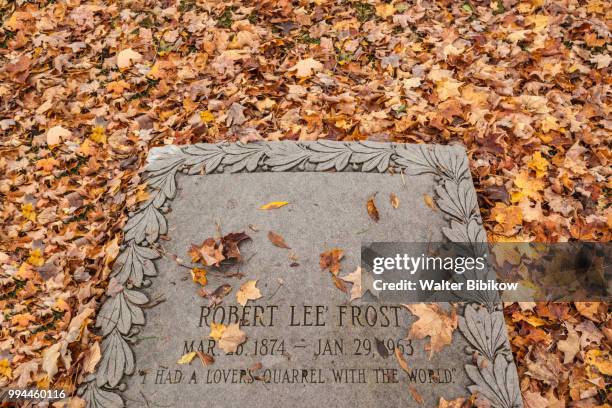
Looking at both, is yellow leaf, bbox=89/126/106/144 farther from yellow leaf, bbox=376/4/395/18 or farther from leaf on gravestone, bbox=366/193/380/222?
yellow leaf, bbox=376/4/395/18

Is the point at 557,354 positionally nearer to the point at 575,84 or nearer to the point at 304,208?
the point at 304,208

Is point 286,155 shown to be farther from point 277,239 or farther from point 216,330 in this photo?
point 216,330

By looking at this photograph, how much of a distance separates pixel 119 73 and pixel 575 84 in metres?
4.13

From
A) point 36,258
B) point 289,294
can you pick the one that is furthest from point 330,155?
point 36,258

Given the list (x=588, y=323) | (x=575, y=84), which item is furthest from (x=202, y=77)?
(x=588, y=323)

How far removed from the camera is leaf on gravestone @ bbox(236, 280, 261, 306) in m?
2.50

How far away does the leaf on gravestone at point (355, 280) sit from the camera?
2.50m

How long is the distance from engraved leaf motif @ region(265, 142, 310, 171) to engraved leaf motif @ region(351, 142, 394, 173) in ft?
1.08

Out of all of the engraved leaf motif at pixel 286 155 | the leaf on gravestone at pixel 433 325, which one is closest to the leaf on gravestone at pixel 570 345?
the leaf on gravestone at pixel 433 325

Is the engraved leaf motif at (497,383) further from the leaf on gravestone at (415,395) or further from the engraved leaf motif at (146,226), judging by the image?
the engraved leaf motif at (146,226)

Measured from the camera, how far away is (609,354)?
263 centimetres

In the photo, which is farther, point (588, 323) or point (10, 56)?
point (10, 56)

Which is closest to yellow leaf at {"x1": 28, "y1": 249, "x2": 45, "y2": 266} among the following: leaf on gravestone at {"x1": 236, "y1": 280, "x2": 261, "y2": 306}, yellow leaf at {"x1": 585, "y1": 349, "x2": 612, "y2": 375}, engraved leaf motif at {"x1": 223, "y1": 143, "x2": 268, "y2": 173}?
engraved leaf motif at {"x1": 223, "y1": 143, "x2": 268, "y2": 173}

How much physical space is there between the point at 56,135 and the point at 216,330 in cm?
258
